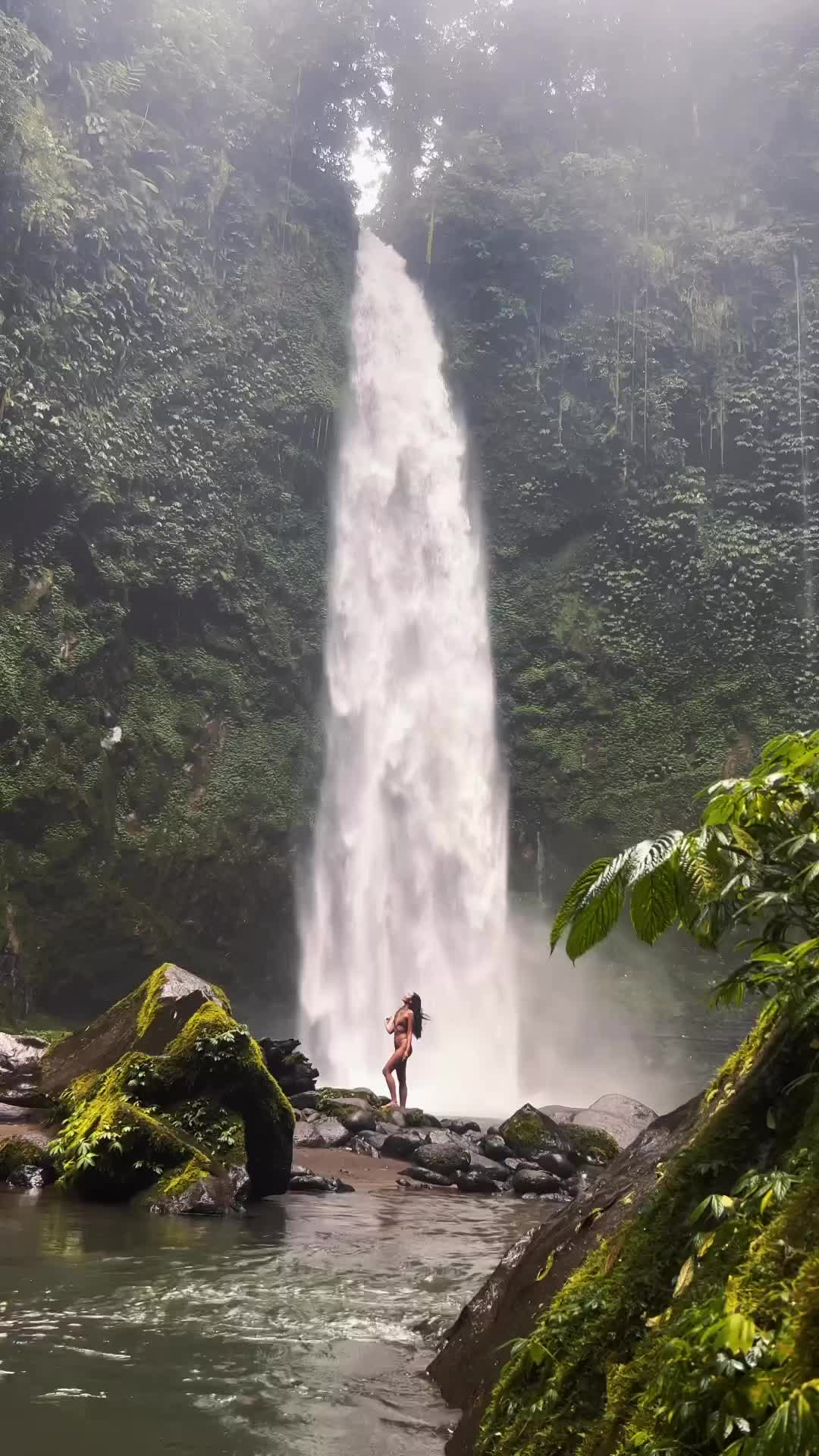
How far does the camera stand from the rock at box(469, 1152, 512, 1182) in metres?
8.78

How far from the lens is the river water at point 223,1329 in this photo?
2.57m

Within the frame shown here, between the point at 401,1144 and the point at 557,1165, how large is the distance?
155 cm

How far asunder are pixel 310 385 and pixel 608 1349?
878 inches

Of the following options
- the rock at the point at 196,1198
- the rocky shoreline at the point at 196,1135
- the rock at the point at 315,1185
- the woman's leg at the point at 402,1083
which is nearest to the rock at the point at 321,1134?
the rocky shoreline at the point at 196,1135

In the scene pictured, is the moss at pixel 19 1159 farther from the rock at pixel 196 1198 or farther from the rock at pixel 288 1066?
the rock at pixel 288 1066

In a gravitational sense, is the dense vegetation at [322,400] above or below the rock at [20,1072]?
above

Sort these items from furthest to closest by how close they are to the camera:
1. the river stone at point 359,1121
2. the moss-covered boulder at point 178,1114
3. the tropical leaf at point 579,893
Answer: the river stone at point 359,1121, the moss-covered boulder at point 178,1114, the tropical leaf at point 579,893

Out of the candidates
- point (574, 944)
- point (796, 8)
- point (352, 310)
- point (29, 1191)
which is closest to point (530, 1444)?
point (574, 944)

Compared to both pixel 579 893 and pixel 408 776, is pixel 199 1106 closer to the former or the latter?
pixel 579 893

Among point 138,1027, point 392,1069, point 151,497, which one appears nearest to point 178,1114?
point 138,1027

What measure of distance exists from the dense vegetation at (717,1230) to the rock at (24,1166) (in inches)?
228

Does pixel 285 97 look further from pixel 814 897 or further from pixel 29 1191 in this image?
pixel 814 897

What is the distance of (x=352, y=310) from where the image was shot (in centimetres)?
2452

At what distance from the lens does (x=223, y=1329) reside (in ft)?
11.7
